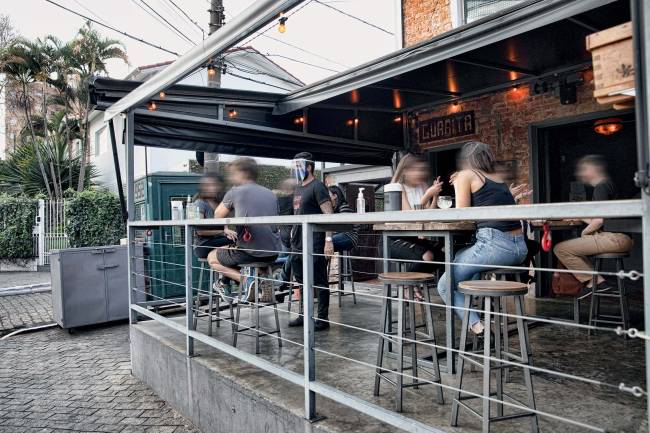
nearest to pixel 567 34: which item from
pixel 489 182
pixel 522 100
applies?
pixel 522 100

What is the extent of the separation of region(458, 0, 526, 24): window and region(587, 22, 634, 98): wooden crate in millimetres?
6146

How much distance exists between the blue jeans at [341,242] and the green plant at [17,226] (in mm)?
11895

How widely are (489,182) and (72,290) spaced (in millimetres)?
5579

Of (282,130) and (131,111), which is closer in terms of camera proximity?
(131,111)

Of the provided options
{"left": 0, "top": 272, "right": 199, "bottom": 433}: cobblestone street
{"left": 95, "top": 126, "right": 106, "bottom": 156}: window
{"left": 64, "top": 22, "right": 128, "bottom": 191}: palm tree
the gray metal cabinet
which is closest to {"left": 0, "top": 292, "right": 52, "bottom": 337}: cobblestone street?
{"left": 0, "top": 272, "right": 199, "bottom": 433}: cobblestone street

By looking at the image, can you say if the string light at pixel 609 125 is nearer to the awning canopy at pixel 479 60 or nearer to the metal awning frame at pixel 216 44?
the awning canopy at pixel 479 60

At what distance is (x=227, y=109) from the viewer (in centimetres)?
629

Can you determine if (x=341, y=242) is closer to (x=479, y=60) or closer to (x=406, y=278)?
(x=479, y=60)

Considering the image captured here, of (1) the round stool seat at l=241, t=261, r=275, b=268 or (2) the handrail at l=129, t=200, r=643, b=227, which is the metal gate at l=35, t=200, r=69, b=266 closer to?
(1) the round stool seat at l=241, t=261, r=275, b=268

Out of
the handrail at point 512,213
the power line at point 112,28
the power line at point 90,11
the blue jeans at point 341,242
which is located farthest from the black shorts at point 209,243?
the power line at point 90,11

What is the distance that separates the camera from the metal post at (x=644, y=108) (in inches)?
51.9

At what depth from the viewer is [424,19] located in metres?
7.89

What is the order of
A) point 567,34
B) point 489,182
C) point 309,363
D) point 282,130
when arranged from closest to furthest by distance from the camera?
point 309,363
point 489,182
point 567,34
point 282,130

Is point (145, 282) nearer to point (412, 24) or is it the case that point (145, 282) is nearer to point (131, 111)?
point (131, 111)
